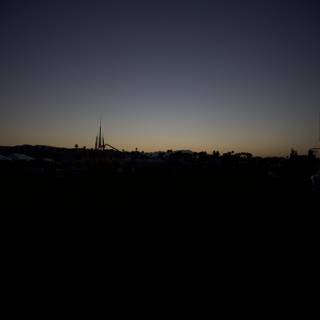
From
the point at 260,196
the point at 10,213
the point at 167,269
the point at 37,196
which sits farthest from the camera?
the point at 260,196

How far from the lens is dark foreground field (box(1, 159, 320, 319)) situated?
347cm

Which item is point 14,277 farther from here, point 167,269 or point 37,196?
point 37,196

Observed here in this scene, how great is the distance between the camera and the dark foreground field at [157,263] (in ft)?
11.4

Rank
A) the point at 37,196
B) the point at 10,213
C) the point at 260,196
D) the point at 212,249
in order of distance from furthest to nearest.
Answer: the point at 260,196
the point at 37,196
the point at 10,213
the point at 212,249

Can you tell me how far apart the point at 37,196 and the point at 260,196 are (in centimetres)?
1158

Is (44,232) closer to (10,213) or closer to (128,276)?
(10,213)

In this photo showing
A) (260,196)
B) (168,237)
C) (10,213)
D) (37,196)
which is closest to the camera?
(168,237)

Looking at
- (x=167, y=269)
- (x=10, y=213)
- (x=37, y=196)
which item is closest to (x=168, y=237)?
(x=167, y=269)

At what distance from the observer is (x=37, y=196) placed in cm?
1175

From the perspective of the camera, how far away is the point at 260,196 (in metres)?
13.2

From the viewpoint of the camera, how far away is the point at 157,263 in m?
4.74

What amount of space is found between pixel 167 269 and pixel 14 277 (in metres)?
2.66

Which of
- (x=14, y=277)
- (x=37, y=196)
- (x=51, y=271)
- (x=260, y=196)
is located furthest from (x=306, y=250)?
Result: (x=37, y=196)

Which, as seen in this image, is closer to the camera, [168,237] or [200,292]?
[200,292]
